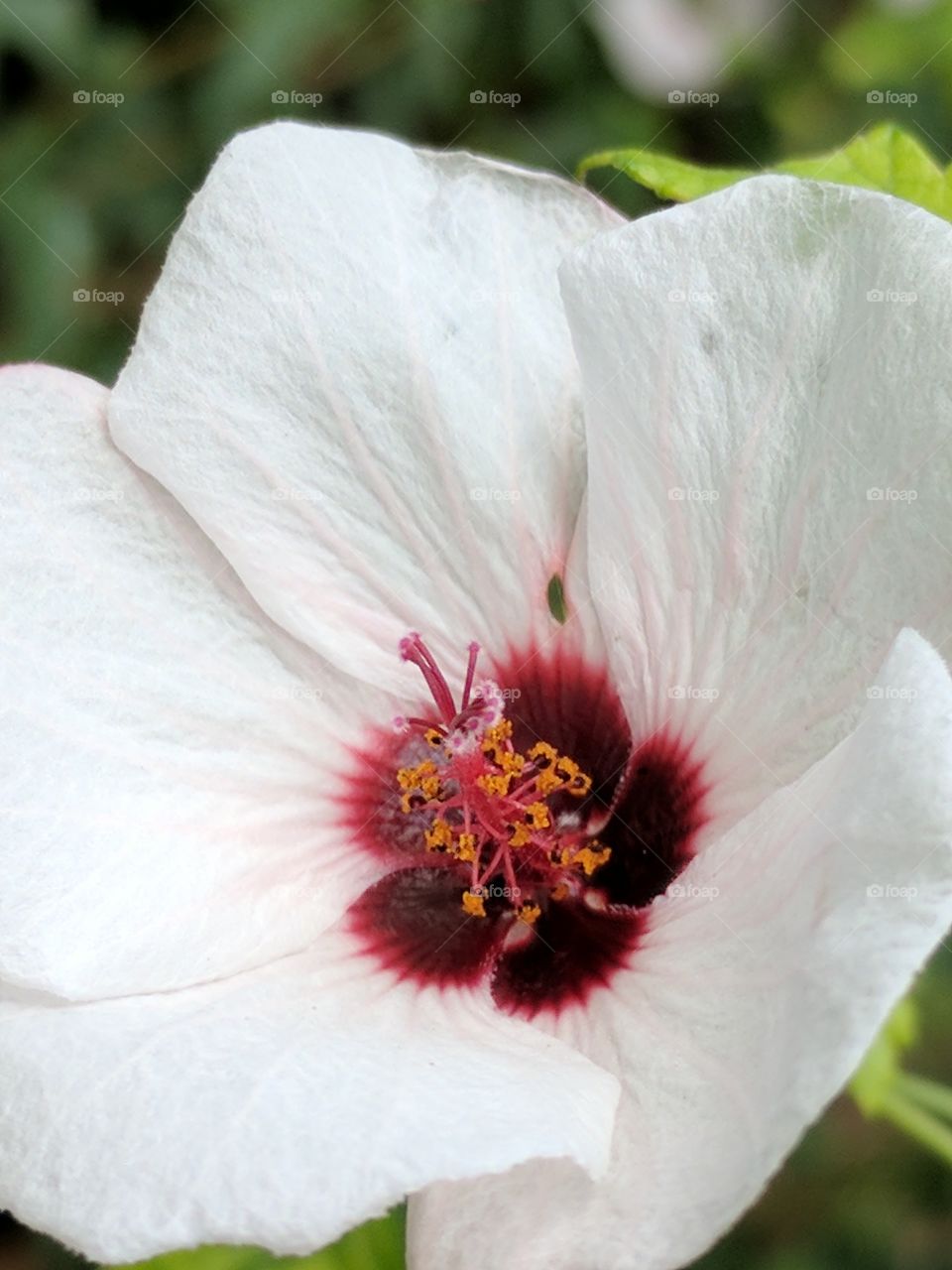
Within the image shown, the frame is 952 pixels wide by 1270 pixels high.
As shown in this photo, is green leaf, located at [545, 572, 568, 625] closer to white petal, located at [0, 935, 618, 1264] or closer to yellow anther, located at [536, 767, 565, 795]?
yellow anther, located at [536, 767, 565, 795]

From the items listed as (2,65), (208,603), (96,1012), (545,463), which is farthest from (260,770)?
(2,65)

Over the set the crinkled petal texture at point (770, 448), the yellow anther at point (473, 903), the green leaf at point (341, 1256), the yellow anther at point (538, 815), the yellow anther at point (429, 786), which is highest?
the crinkled petal texture at point (770, 448)

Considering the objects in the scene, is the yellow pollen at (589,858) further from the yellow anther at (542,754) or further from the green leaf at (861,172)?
the green leaf at (861,172)

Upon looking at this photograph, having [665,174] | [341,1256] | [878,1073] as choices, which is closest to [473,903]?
[341,1256]

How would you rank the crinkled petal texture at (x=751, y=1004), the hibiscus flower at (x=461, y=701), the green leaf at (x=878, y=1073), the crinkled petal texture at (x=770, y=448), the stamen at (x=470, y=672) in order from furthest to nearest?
the green leaf at (x=878, y=1073) < the stamen at (x=470, y=672) < the crinkled petal texture at (x=770, y=448) < the hibiscus flower at (x=461, y=701) < the crinkled petal texture at (x=751, y=1004)

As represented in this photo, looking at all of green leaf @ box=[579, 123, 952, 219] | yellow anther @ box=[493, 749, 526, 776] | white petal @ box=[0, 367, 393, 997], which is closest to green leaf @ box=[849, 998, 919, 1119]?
yellow anther @ box=[493, 749, 526, 776]

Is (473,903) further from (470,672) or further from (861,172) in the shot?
(861,172)

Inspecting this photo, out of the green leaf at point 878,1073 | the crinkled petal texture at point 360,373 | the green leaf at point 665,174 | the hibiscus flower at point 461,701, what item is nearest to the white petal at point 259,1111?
the hibiscus flower at point 461,701
